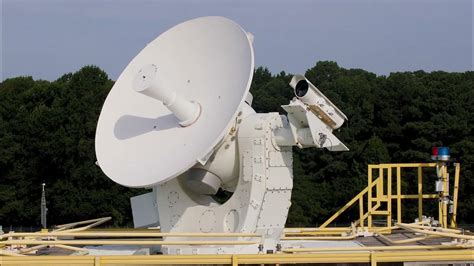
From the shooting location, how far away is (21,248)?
25.3 metres

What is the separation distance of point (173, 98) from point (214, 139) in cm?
187

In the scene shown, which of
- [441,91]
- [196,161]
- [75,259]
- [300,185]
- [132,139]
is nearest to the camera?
[75,259]

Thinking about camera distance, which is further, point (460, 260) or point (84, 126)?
point (84, 126)

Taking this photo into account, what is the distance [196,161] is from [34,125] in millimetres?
49187

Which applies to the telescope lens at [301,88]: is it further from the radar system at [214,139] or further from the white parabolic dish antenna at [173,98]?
the white parabolic dish antenna at [173,98]

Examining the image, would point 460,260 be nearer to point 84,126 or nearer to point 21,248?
point 21,248

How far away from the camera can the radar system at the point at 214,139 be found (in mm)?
23859

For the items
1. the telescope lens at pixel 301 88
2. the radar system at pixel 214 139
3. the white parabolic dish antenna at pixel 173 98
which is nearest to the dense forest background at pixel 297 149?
the white parabolic dish antenna at pixel 173 98

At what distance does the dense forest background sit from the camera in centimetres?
6575

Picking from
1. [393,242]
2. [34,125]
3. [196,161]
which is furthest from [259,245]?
[34,125]

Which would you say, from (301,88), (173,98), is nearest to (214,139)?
(173,98)

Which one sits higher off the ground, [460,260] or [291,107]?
[291,107]

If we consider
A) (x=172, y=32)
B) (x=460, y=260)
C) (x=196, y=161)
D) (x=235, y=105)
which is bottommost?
(x=460, y=260)

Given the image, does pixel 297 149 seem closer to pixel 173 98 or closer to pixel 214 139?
pixel 173 98
